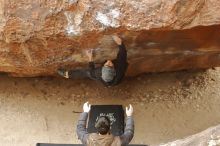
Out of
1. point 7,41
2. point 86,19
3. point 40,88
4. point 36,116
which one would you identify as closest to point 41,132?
point 36,116

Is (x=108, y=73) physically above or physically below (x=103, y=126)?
above

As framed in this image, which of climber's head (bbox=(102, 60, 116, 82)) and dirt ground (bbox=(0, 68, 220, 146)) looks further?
dirt ground (bbox=(0, 68, 220, 146))

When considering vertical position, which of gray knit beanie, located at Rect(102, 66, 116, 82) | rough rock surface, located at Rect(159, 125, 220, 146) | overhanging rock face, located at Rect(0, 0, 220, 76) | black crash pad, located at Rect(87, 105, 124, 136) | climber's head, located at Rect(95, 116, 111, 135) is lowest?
rough rock surface, located at Rect(159, 125, 220, 146)

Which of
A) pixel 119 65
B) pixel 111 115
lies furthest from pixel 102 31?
pixel 111 115

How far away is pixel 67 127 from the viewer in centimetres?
685

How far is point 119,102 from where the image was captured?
7105mm

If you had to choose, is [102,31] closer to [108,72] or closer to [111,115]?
[108,72]

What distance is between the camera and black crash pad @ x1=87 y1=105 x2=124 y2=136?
244 inches

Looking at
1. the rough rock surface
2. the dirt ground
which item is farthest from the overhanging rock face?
the rough rock surface

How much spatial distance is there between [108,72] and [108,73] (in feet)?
0.04

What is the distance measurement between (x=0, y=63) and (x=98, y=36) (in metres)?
1.46

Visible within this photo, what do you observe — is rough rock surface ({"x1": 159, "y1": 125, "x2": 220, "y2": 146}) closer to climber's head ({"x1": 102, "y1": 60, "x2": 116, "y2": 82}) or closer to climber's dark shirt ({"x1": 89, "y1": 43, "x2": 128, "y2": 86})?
climber's head ({"x1": 102, "y1": 60, "x2": 116, "y2": 82})

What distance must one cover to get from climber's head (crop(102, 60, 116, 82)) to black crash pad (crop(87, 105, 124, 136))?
643 millimetres

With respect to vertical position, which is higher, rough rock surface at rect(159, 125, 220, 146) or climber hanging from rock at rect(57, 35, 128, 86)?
climber hanging from rock at rect(57, 35, 128, 86)
